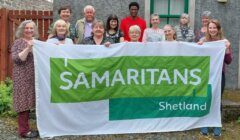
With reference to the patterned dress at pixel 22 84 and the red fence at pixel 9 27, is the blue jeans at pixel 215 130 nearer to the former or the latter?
the patterned dress at pixel 22 84

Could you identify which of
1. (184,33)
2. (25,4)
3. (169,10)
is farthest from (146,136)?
(25,4)

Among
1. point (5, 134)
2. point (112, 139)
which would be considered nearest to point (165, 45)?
point (112, 139)

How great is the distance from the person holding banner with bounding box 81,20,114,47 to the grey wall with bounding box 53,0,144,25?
8.93 feet

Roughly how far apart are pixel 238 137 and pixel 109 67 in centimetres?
245

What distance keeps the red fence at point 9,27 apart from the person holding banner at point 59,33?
13.2ft

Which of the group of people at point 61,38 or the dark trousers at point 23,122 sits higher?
the group of people at point 61,38

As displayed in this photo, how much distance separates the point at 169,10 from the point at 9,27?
3998 mm

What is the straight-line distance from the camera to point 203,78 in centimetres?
754

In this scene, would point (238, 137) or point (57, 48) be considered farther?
point (238, 137)

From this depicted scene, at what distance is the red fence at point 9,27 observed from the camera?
11.1 metres

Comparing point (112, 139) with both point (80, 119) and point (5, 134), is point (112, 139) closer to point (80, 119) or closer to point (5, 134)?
point (80, 119)

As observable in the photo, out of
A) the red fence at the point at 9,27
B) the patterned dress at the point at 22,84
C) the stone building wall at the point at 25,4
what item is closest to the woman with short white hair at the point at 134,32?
the patterned dress at the point at 22,84

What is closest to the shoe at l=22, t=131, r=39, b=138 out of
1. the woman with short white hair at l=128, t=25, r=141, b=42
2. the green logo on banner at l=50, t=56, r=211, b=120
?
the green logo on banner at l=50, t=56, r=211, b=120

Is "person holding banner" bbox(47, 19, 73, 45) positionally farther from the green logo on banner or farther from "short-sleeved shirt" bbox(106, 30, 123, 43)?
"short-sleeved shirt" bbox(106, 30, 123, 43)
